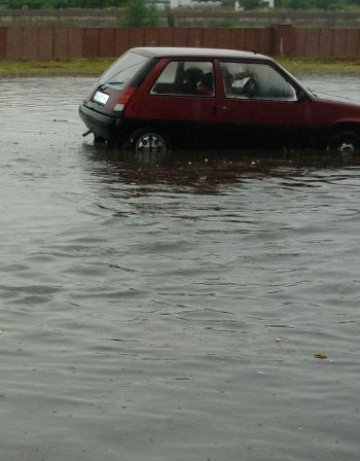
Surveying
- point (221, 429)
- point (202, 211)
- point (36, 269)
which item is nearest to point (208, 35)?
point (202, 211)

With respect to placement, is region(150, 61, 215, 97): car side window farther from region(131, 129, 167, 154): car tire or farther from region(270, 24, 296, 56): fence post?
region(270, 24, 296, 56): fence post

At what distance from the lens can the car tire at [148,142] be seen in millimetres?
17656

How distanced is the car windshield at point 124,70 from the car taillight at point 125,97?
0.20 metres

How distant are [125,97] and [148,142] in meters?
0.70

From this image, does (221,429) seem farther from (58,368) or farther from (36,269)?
(36,269)

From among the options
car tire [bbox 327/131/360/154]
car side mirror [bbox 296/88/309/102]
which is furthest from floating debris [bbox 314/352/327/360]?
car tire [bbox 327/131/360/154]

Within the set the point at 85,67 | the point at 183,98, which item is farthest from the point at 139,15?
the point at 183,98

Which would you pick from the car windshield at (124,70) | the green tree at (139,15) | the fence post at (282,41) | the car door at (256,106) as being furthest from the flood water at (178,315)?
the green tree at (139,15)

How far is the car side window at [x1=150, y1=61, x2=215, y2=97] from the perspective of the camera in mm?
17688

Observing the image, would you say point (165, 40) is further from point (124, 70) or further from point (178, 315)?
point (178, 315)

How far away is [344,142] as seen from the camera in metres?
18.5

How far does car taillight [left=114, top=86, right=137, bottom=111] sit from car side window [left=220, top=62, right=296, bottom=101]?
1296 mm

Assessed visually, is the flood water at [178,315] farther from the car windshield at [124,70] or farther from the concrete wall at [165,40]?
the concrete wall at [165,40]

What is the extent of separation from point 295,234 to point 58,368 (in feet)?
16.8
